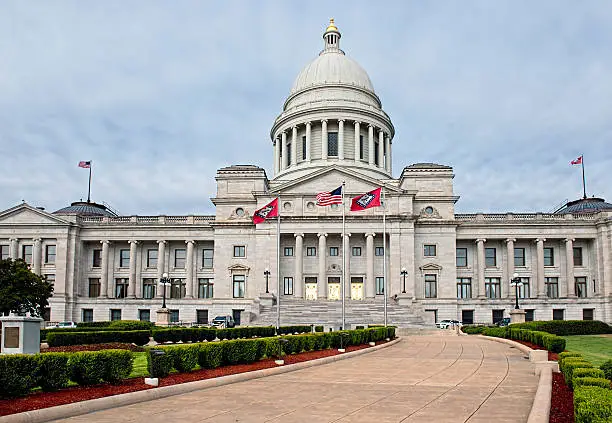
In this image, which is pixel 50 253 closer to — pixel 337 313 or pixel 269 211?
pixel 337 313

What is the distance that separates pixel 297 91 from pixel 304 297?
32783 mm

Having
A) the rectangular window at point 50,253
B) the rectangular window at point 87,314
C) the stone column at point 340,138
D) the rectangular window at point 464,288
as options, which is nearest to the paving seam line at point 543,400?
the rectangular window at point 464,288

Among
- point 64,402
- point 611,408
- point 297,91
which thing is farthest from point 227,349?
point 297,91

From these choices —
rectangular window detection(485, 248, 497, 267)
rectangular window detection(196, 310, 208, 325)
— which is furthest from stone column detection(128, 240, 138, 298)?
rectangular window detection(485, 248, 497, 267)

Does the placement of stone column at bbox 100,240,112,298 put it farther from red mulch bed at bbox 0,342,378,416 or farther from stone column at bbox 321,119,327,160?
red mulch bed at bbox 0,342,378,416

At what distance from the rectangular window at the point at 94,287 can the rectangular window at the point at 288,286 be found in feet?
75.7

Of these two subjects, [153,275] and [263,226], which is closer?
[263,226]

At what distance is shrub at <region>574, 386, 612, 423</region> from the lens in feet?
28.2

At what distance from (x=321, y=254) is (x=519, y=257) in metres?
24.0

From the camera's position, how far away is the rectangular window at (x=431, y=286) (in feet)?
221

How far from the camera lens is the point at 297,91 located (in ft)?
284

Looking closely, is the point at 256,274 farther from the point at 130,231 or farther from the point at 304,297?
the point at 130,231

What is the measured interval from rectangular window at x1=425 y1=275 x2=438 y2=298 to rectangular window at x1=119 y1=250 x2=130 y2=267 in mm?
35405

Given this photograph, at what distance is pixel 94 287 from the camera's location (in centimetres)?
7362
